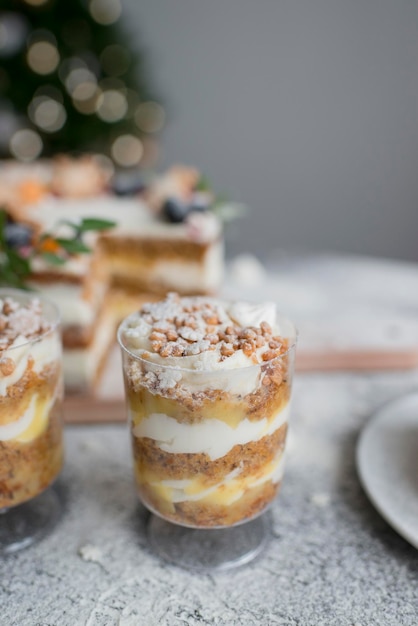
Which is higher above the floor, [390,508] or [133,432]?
[133,432]

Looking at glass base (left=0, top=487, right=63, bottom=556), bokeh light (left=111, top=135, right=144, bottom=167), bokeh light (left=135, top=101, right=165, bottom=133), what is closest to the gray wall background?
bokeh light (left=135, top=101, right=165, bottom=133)

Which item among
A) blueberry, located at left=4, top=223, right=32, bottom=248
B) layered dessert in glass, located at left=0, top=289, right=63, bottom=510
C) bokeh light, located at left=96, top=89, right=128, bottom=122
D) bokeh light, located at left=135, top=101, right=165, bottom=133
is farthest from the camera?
bokeh light, located at left=135, top=101, right=165, bottom=133

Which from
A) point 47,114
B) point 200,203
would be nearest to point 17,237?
point 200,203

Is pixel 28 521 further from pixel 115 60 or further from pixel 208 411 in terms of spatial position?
pixel 115 60

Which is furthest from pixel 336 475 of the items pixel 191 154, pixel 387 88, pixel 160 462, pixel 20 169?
pixel 191 154

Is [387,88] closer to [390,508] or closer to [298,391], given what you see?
[298,391]

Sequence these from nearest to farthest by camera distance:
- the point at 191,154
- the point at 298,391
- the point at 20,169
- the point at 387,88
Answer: the point at 298,391 < the point at 20,169 < the point at 387,88 < the point at 191,154

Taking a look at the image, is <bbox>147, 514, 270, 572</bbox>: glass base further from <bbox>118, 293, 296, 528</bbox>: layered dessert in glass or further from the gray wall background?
the gray wall background
